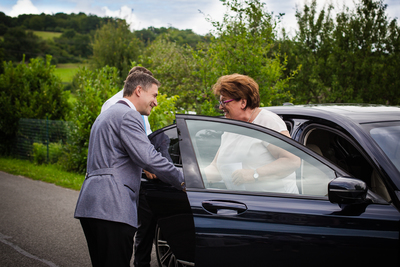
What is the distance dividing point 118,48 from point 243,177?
21.9 metres

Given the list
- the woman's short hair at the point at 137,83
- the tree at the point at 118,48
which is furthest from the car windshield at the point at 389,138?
the tree at the point at 118,48

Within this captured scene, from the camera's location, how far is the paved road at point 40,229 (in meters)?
4.04

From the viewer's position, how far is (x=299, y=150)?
207cm

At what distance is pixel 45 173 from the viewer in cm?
974

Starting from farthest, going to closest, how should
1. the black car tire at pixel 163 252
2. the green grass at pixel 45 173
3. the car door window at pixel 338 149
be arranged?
the green grass at pixel 45 173, the black car tire at pixel 163 252, the car door window at pixel 338 149

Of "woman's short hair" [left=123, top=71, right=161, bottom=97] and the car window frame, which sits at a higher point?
"woman's short hair" [left=123, top=71, right=161, bottom=97]

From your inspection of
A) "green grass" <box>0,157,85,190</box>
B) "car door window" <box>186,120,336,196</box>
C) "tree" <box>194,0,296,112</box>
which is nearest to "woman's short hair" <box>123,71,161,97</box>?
"car door window" <box>186,120,336,196</box>

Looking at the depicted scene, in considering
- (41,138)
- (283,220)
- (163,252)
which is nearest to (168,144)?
(163,252)

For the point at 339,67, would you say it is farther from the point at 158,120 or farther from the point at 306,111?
the point at 306,111

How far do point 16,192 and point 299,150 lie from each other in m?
7.40

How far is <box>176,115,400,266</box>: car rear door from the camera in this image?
185 centimetres

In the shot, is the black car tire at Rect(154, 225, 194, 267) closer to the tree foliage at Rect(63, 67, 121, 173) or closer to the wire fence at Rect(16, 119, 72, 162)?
the tree foliage at Rect(63, 67, 121, 173)

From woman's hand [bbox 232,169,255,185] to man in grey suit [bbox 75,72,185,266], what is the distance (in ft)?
1.17

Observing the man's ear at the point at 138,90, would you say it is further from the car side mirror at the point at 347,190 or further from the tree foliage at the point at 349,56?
the tree foliage at the point at 349,56
